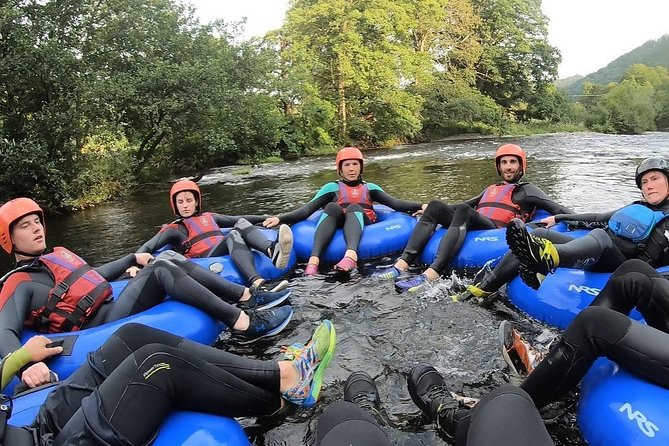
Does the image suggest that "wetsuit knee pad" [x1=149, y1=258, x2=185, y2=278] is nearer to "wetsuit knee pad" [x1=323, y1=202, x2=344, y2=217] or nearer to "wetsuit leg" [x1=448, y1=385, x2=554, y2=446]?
"wetsuit knee pad" [x1=323, y1=202, x2=344, y2=217]

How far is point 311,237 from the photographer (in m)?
5.09

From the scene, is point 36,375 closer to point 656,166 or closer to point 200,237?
point 200,237

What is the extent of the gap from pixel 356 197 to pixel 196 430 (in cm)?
378

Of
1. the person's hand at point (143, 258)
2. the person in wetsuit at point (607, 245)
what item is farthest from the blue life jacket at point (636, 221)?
the person's hand at point (143, 258)

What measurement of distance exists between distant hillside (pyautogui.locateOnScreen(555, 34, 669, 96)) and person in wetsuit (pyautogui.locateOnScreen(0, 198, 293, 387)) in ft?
313

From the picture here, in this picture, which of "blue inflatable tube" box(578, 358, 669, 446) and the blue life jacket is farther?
the blue life jacket

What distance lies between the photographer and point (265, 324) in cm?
329

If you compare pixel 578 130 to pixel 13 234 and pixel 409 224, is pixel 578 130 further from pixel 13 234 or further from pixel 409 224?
pixel 13 234

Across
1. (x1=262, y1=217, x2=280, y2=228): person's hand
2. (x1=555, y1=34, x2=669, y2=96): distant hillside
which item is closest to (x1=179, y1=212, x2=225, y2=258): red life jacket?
(x1=262, y1=217, x2=280, y2=228): person's hand

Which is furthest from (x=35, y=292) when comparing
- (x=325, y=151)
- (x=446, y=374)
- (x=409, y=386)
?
(x=325, y=151)

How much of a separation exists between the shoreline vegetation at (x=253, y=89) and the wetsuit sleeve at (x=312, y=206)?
6.58 metres

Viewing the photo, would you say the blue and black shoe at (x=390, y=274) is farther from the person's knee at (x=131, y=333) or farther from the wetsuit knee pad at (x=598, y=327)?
the person's knee at (x=131, y=333)

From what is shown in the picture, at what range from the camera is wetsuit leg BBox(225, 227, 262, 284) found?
4.20 m

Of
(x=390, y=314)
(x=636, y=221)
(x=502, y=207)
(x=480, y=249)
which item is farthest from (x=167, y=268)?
(x=502, y=207)
